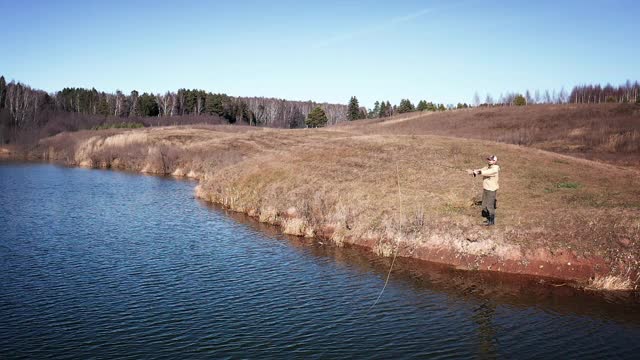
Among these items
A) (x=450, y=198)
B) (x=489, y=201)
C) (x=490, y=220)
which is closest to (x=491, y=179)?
(x=489, y=201)

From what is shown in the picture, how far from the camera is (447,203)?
30.9 metres

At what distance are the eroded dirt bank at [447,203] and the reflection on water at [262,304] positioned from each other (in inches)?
58.5

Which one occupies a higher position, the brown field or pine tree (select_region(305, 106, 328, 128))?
pine tree (select_region(305, 106, 328, 128))

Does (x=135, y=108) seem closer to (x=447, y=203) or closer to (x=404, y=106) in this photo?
(x=404, y=106)

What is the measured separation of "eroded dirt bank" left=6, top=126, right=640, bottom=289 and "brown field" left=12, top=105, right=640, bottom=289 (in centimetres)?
6

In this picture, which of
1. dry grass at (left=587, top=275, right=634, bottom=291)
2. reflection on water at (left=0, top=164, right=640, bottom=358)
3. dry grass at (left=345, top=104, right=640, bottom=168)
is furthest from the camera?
dry grass at (left=345, top=104, right=640, bottom=168)

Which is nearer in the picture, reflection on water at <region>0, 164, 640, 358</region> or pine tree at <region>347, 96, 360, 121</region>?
reflection on water at <region>0, 164, 640, 358</region>

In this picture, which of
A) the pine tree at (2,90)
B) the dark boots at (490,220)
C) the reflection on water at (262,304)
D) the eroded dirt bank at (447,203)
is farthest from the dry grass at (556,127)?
the pine tree at (2,90)

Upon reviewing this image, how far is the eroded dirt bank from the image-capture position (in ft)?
79.3

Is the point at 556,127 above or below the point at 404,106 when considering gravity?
below

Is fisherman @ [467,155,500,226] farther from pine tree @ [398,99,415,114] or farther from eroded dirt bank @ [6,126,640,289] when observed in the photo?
pine tree @ [398,99,415,114]

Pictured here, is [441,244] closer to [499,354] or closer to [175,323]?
[499,354]

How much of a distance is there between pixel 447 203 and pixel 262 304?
14.9 meters

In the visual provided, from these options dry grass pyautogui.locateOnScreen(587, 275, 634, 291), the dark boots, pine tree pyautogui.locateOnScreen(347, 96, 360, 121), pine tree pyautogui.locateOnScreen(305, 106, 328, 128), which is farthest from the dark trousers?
pine tree pyautogui.locateOnScreen(347, 96, 360, 121)
